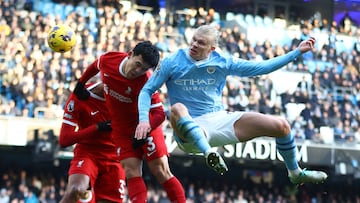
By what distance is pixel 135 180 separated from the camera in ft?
29.3

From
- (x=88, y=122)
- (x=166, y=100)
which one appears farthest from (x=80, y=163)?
(x=166, y=100)

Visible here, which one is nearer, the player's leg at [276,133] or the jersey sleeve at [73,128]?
Result: the player's leg at [276,133]

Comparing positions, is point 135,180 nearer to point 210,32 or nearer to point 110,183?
point 110,183

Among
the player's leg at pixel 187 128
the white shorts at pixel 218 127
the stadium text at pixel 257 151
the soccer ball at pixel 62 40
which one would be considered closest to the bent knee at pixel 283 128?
the white shorts at pixel 218 127

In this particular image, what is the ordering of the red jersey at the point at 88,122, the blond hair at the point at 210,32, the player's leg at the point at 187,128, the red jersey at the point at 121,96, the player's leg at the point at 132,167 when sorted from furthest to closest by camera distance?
the red jersey at the point at 88,122, the red jersey at the point at 121,96, the player's leg at the point at 132,167, the blond hair at the point at 210,32, the player's leg at the point at 187,128

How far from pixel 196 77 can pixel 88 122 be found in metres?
1.82

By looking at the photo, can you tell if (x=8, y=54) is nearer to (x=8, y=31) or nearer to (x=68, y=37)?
(x=8, y=31)

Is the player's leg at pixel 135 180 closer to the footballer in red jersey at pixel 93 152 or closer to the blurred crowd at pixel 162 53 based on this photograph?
the footballer in red jersey at pixel 93 152

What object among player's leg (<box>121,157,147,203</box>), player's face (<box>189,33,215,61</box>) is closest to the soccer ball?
player's leg (<box>121,157,147,203</box>)

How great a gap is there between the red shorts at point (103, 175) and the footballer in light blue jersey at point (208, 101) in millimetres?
1361

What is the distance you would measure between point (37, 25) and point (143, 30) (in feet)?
9.28

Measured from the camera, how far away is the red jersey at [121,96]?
901 cm

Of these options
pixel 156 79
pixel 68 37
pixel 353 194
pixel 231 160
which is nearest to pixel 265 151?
pixel 231 160

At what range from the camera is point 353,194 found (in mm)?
23516
